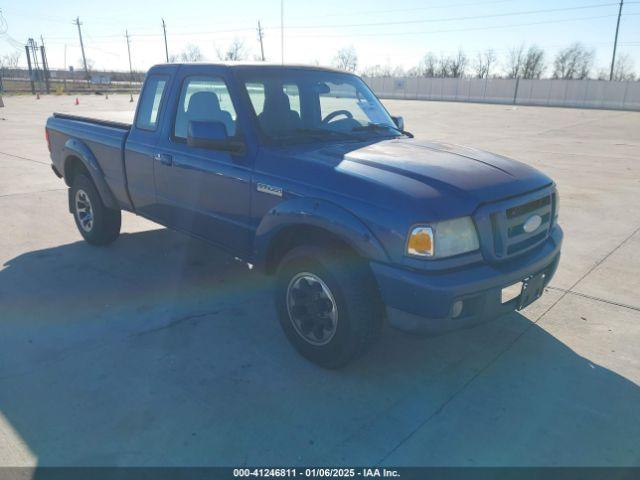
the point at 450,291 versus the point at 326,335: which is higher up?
the point at 450,291

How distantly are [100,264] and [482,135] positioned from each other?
15.2 m

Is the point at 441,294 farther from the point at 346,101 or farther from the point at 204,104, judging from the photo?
the point at 204,104

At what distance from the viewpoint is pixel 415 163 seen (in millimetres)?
3156

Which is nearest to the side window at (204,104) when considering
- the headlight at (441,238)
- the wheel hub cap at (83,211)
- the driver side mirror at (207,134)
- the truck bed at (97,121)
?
the driver side mirror at (207,134)

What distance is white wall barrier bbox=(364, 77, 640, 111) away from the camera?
40.2 meters

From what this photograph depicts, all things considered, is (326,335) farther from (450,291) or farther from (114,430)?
(114,430)

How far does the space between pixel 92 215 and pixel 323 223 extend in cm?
354

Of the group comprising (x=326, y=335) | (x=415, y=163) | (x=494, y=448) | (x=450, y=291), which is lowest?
(x=494, y=448)

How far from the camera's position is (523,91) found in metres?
44.4

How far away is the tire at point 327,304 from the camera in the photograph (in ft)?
9.54

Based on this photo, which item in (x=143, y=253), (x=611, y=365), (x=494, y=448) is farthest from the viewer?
(x=143, y=253)

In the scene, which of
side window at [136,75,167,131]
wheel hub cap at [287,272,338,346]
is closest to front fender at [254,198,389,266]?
wheel hub cap at [287,272,338,346]

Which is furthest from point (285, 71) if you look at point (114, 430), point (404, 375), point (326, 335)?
point (114, 430)

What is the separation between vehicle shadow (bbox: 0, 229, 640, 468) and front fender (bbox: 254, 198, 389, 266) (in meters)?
0.88
